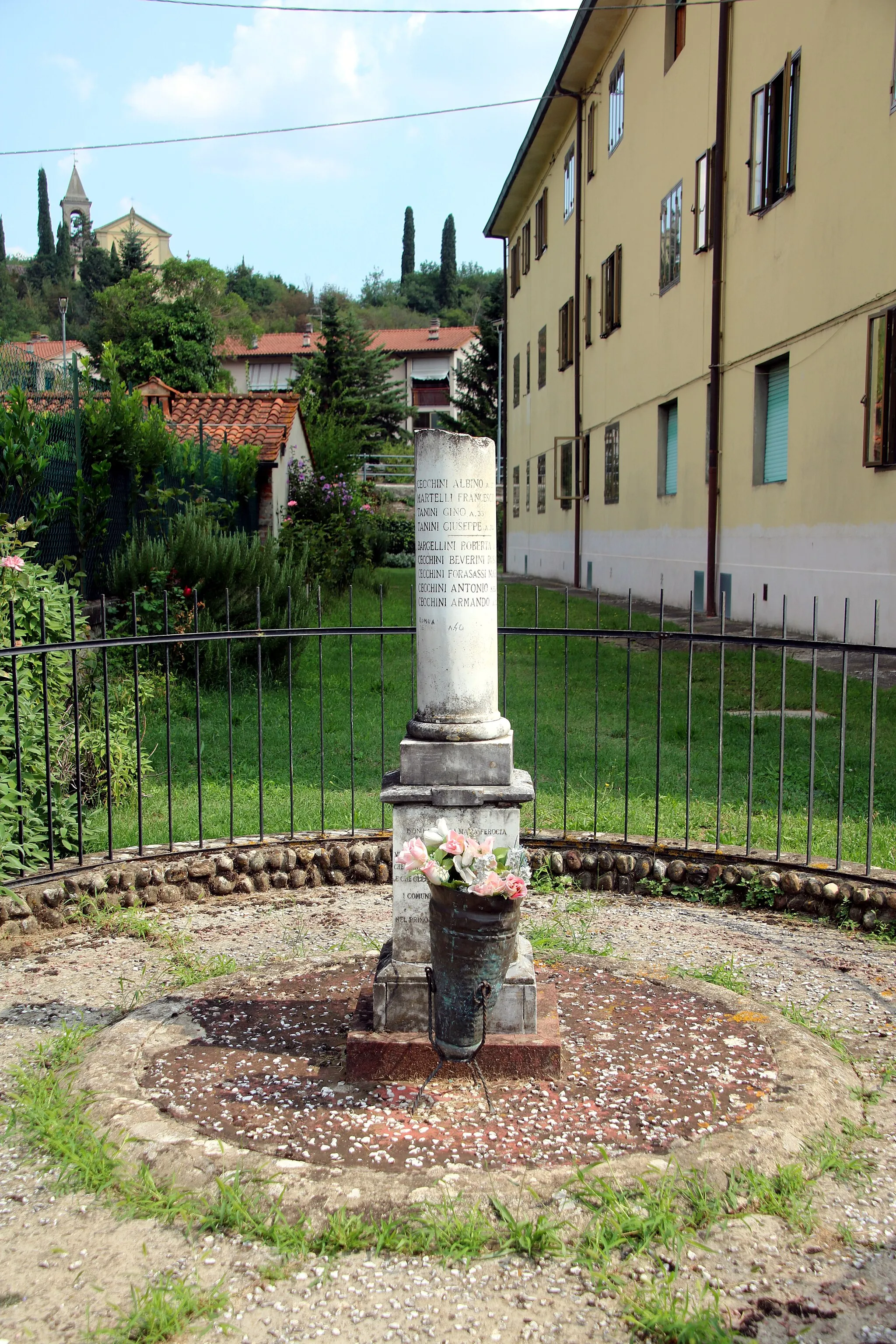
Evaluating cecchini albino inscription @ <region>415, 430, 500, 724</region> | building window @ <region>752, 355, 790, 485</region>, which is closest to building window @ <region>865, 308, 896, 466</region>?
building window @ <region>752, 355, 790, 485</region>

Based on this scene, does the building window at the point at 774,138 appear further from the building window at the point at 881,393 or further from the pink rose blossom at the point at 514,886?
the pink rose blossom at the point at 514,886

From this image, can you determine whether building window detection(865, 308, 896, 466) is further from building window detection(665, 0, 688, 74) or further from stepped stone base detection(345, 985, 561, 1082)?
building window detection(665, 0, 688, 74)

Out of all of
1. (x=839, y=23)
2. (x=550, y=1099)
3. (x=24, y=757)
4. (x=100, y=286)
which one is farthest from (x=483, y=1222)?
(x=100, y=286)

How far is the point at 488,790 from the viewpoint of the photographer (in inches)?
145

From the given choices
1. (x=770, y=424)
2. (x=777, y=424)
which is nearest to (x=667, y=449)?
(x=770, y=424)

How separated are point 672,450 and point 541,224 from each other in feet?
39.9

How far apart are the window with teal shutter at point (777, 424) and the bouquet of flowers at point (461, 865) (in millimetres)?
9707

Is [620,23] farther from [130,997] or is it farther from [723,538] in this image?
[130,997]

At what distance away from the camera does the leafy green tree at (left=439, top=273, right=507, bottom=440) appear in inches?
1716

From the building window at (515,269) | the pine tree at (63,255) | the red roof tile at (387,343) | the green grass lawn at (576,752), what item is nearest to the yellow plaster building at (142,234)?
the pine tree at (63,255)

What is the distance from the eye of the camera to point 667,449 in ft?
53.3

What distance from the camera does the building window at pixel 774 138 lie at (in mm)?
11148

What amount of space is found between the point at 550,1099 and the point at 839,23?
10.5 metres

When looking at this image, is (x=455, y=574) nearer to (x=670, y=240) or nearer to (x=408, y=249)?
(x=670, y=240)
